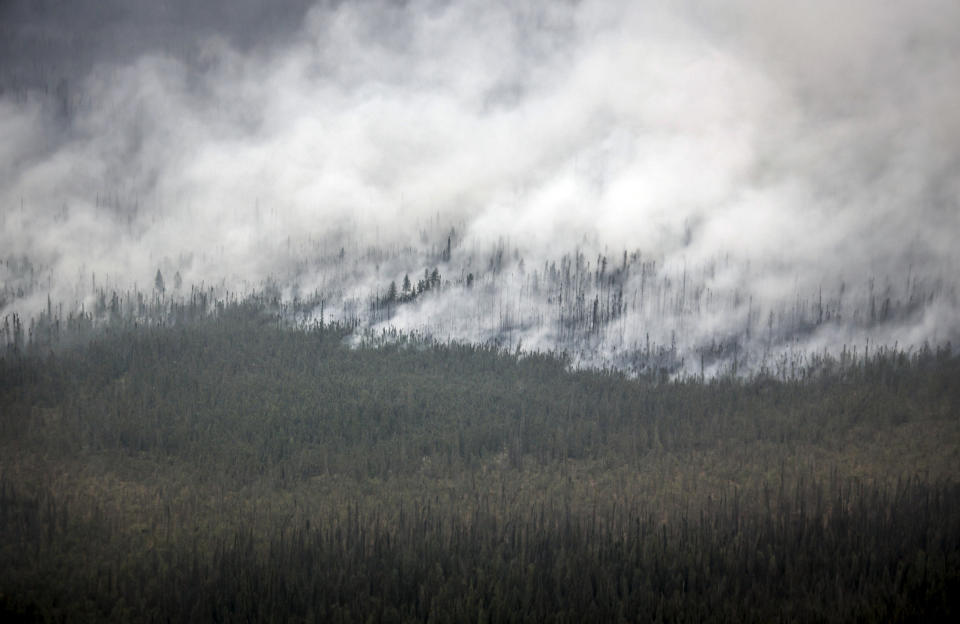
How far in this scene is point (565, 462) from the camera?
18488 cm

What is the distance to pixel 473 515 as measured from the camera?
12525 cm

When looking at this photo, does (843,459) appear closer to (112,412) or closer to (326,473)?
(326,473)

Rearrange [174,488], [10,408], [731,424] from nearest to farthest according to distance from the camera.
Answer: [174,488]
[10,408]
[731,424]

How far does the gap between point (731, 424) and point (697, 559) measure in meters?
107

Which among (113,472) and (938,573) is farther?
(113,472)

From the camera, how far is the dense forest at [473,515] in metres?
A: 86.9

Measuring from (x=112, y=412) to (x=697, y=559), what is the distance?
140491 millimetres

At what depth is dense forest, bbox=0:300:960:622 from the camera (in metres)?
86.9

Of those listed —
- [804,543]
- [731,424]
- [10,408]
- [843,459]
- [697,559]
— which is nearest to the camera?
[697,559]

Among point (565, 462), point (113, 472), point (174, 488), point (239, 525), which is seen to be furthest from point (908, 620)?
point (113, 472)

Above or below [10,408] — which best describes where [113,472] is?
below

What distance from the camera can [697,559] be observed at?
96375 millimetres

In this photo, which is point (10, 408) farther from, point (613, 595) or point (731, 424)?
point (731, 424)

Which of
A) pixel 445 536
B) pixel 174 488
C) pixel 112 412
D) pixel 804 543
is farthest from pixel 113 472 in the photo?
pixel 804 543
